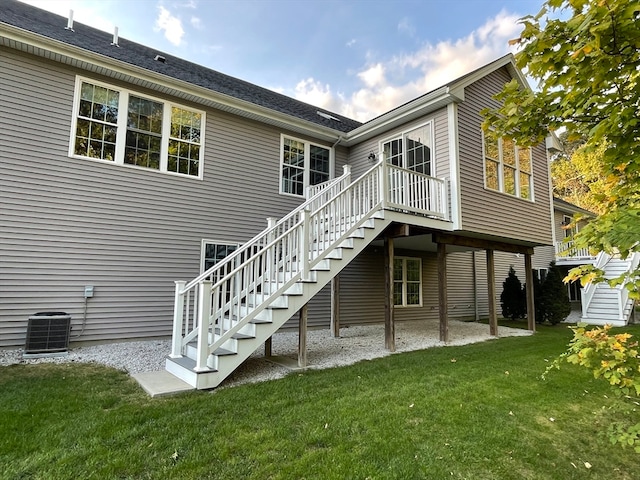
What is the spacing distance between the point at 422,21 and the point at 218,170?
10.9m

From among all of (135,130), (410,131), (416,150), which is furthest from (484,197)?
(135,130)

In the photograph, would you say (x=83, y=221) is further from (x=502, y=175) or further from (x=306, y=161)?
(x=502, y=175)

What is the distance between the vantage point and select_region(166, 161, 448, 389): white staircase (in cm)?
458

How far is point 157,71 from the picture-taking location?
7266mm

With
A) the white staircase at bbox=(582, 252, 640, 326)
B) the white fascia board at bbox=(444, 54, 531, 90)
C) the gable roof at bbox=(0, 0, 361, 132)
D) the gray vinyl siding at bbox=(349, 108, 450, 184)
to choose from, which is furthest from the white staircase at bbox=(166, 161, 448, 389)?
the white staircase at bbox=(582, 252, 640, 326)

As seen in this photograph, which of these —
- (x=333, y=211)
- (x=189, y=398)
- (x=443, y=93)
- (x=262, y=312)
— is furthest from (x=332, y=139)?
(x=189, y=398)

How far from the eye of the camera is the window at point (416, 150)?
8562mm

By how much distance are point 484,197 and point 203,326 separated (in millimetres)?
7034

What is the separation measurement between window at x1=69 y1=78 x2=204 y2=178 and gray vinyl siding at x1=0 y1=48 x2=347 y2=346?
0.60ft

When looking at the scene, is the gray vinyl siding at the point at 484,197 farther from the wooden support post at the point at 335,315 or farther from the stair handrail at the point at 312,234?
the wooden support post at the point at 335,315

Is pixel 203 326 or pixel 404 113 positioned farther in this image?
pixel 404 113

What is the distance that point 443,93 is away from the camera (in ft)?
25.0

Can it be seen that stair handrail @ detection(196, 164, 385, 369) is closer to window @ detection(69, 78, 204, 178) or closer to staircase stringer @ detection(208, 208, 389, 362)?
staircase stringer @ detection(208, 208, 389, 362)

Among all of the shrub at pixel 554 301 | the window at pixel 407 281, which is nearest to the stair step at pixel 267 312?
the window at pixel 407 281
